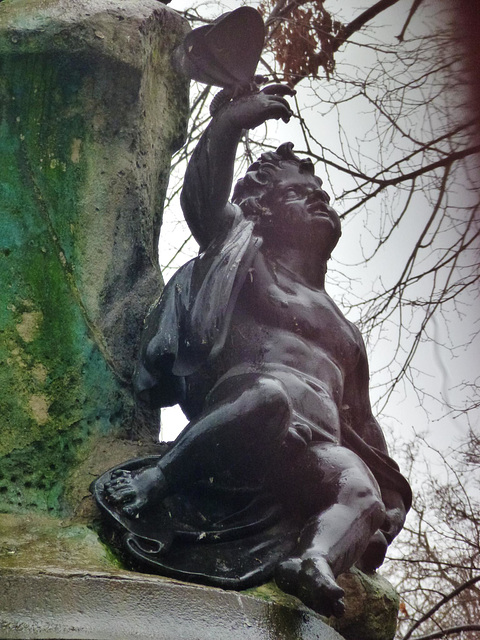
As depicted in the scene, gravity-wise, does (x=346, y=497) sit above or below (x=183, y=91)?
below

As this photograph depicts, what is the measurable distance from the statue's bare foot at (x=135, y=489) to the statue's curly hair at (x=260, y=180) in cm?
108

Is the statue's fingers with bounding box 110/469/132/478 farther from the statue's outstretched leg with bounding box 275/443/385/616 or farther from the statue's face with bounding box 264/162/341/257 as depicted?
the statue's face with bounding box 264/162/341/257

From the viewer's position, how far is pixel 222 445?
2621 mm

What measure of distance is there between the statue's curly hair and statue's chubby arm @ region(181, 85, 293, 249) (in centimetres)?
14

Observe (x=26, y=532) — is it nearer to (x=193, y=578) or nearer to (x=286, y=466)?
(x=193, y=578)

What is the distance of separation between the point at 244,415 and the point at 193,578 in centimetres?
42

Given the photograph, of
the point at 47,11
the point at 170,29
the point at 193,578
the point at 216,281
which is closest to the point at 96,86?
the point at 47,11

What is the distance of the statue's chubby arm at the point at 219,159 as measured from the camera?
3012 millimetres

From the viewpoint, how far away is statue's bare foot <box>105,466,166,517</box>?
2.57 metres

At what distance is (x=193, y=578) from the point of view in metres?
2.46

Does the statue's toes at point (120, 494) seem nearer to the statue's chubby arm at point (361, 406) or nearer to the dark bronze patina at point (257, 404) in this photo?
the dark bronze patina at point (257, 404)

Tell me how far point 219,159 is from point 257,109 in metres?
0.20

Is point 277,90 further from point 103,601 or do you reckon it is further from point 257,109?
point 103,601

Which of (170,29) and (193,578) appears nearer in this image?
(193,578)
